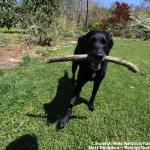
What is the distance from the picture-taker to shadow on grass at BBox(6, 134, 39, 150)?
4.66 metres

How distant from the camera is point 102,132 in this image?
4.97 m

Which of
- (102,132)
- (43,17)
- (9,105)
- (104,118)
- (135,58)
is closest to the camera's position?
(102,132)

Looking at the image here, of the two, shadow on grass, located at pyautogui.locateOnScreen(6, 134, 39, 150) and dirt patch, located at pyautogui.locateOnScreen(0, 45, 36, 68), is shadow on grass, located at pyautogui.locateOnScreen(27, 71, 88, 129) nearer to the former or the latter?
shadow on grass, located at pyautogui.locateOnScreen(6, 134, 39, 150)

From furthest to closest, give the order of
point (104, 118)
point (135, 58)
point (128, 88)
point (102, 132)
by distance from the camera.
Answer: point (135, 58) < point (128, 88) < point (104, 118) < point (102, 132)

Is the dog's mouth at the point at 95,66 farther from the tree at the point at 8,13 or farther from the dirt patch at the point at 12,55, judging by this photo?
the tree at the point at 8,13

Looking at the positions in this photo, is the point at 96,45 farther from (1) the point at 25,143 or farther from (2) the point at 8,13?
(2) the point at 8,13

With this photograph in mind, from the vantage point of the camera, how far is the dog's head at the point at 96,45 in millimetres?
4424

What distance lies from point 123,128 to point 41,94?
5.71 ft

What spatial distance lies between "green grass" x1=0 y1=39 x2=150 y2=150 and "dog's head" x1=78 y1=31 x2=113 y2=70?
97 centimetres

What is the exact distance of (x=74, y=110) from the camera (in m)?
5.61

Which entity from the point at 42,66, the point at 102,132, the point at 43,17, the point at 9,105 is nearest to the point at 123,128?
the point at 102,132

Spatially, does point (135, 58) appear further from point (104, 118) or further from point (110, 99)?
point (104, 118)

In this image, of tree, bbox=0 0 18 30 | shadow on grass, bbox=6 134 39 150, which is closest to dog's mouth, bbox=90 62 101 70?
shadow on grass, bbox=6 134 39 150

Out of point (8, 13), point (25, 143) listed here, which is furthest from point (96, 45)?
point (8, 13)
